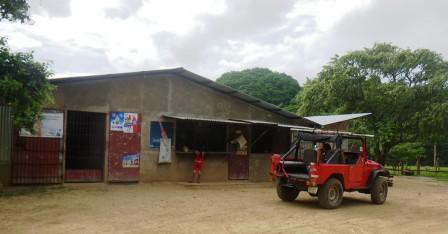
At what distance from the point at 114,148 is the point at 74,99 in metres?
1.96

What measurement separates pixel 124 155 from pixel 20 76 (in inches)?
207

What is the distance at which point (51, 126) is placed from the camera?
1312 cm

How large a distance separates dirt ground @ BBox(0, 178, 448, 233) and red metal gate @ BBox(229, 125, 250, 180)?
2.73 metres

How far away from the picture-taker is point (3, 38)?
9.83 m

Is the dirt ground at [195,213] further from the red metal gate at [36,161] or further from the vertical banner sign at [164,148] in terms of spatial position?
the vertical banner sign at [164,148]

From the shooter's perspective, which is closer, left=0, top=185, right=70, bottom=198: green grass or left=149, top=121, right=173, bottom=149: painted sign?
left=0, top=185, right=70, bottom=198: green grass

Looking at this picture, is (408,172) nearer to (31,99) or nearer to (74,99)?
(74,99)

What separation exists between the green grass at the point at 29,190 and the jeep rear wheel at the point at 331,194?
6.95 m

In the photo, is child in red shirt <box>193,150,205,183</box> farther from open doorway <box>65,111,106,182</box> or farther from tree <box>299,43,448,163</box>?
tree <box>299,43,448,163</box>

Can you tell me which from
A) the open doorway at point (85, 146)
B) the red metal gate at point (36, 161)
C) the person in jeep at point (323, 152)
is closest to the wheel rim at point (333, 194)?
the person in jeep at point (323, 152)

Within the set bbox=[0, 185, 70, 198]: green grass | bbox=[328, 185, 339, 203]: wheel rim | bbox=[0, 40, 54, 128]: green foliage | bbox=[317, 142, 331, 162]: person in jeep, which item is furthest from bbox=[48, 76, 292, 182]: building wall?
bbox=[328, 185, 339, 203]: wheel rim

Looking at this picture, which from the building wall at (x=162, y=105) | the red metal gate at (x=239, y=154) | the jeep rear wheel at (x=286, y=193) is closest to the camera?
the jeep rear wheel at (x=286, y=193)

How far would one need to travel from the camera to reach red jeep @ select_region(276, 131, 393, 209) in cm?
1139

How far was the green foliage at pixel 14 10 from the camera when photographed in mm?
9531
